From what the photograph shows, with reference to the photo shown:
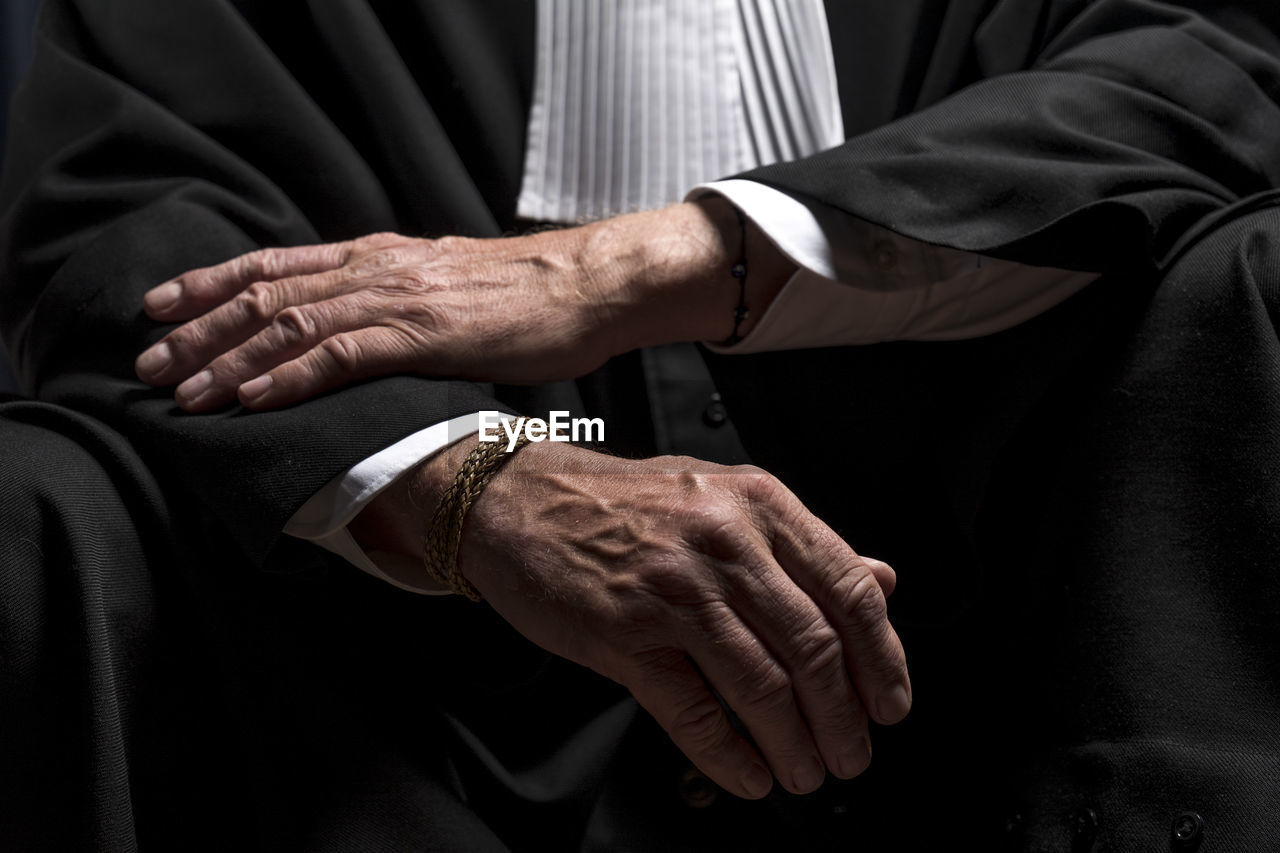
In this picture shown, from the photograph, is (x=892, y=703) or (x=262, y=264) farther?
(x=262, y=264)

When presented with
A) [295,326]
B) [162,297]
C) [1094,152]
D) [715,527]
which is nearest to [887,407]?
[1094,152]

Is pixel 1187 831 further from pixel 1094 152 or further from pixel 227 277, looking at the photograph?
pixel 227 277

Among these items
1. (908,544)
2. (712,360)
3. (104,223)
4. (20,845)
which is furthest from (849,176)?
(20,845)

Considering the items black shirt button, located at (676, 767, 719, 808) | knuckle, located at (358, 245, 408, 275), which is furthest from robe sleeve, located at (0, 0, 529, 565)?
black shirt button, located at (676, 767, 719, 808)

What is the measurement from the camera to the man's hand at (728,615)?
579 millimetres

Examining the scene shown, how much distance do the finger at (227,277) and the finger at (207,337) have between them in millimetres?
30

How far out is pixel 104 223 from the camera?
90 cm

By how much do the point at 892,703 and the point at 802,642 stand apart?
71 mm

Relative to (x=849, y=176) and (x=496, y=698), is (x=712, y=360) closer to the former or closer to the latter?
(x=849, y=176)

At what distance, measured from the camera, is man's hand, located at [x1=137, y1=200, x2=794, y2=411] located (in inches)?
28.9

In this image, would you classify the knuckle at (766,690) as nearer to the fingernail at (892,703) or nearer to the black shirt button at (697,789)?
the fingernail at (892,703)

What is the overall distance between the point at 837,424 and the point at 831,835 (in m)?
0.34

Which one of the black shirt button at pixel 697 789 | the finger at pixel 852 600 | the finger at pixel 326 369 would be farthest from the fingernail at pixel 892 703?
the finger at pixel 326 369

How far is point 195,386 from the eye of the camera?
0.74 m
